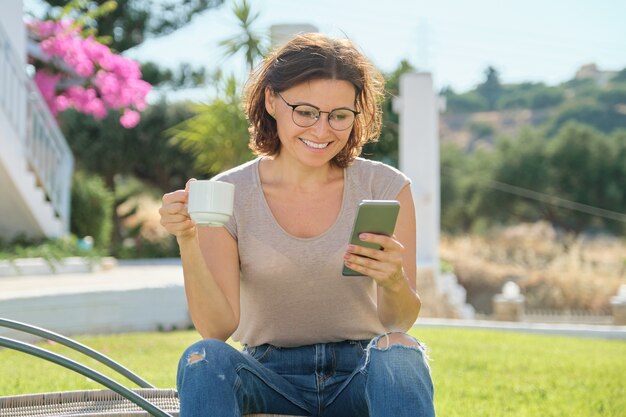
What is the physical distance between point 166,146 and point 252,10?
892 cm

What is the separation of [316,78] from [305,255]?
46cm

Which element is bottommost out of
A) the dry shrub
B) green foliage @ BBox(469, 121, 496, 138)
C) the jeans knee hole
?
the dry shrub

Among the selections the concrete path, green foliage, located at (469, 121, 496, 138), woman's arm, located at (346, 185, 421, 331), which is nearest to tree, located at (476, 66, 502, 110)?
green foliage, located at (469, 121, 496, 138)

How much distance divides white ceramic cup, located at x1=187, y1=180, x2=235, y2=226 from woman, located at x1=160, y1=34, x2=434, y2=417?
0.50 ft

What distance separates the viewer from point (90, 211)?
11312 mm

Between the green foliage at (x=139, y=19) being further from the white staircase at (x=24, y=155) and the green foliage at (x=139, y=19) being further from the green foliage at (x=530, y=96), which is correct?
the green foliage at (x=530, y=96)

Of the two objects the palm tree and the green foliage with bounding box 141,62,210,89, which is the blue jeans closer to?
the palm tree

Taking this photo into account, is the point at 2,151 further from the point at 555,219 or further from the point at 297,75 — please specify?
the point at 555,219

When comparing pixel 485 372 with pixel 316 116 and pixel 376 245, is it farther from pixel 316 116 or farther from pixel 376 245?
pixel 376 245

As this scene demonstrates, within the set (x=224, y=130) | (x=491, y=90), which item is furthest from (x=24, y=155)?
(x=491, y=90)

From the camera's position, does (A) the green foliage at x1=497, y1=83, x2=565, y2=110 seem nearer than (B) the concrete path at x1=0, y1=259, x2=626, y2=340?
No

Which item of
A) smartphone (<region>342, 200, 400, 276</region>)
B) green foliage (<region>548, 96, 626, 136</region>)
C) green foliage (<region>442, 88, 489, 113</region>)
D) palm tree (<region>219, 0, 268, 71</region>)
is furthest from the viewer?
green foliage (<region>442, 88, 489, 113</region>)

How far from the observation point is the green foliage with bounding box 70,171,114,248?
11242 mm

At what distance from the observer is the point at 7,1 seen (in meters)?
8.88
